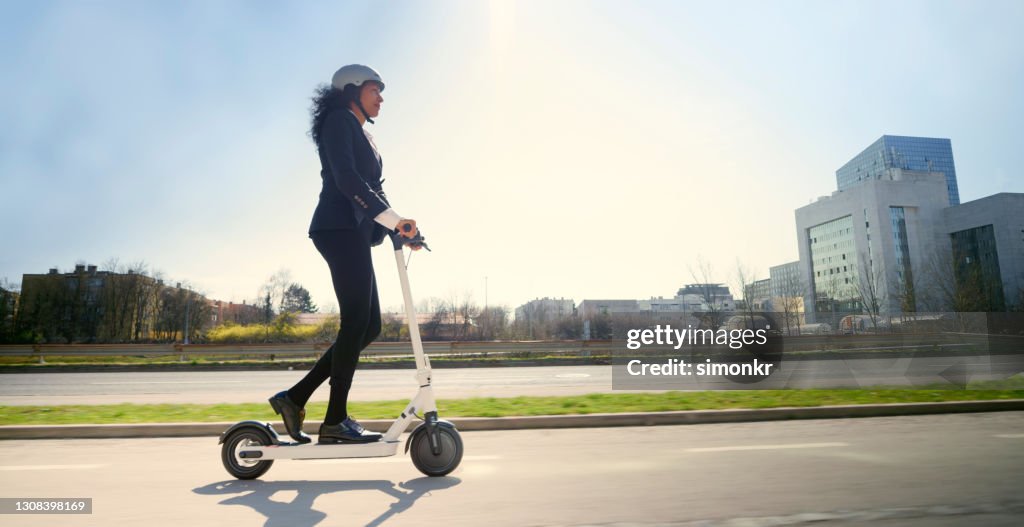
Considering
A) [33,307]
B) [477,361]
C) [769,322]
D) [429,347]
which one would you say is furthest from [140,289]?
[769,322]

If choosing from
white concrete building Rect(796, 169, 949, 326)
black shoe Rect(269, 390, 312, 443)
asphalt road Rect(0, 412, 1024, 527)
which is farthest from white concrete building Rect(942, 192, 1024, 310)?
black shoe Rect(269, 390, 312, 443)

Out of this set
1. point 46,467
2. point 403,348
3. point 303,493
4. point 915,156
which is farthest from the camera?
point 915,156

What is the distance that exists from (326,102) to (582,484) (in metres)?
2.70

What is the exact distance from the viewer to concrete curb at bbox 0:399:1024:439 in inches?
179

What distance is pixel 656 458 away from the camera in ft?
10.7

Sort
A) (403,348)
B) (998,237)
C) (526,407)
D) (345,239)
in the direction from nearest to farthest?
(345,239) → (526,407) → (403,348) → (998,237)

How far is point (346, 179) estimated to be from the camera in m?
2.84

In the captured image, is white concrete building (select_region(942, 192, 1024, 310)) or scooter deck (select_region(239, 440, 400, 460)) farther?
white concrete building (select_region(942, 192, 1024, 310))

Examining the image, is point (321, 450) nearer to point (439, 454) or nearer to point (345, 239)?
point (439, 454)

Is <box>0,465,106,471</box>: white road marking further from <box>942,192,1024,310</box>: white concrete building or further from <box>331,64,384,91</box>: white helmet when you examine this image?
<box>942,192,1024,310</box>: white concrete building

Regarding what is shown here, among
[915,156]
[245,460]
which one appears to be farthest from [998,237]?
[915,156]

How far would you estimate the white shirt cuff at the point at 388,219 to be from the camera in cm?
280

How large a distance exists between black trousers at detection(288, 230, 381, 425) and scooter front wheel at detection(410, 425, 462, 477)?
1.53 feet

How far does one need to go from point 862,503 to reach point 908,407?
14.0ft
